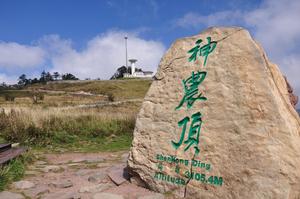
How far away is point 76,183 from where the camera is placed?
5688 millimetres

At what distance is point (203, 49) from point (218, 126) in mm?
1159

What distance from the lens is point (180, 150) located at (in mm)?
5133

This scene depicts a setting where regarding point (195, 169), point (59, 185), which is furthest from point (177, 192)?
point (59, 185)

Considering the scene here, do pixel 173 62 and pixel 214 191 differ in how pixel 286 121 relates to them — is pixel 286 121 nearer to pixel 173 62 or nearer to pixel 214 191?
pixel 214 191

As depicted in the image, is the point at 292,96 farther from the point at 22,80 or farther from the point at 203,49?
the point at 22,80

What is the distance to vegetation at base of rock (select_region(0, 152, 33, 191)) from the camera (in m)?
5.60

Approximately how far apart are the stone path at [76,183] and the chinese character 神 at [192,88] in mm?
1351

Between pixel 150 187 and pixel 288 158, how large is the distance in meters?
1.93

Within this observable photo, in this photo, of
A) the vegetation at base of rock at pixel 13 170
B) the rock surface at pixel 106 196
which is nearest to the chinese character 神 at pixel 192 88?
the rock surface at pixel 106 196

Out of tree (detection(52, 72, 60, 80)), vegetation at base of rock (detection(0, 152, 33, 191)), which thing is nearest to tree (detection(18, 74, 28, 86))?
tree (detection(52, 72, 60, 80))

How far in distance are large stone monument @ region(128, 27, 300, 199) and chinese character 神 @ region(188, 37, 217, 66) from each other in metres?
0.01

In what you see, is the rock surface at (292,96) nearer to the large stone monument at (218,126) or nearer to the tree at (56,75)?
the large stone monument at (218,126)

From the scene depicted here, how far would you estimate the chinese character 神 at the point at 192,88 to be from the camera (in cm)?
516

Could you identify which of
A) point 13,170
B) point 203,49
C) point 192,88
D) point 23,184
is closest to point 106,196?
point 23,184
